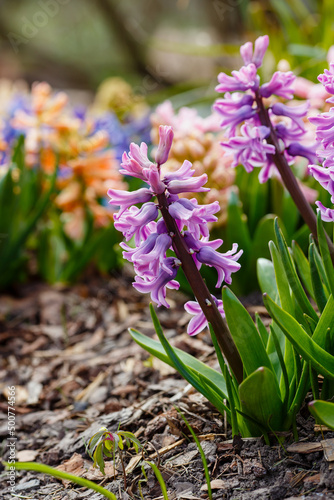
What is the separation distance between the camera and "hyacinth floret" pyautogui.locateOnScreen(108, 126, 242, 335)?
0.96 m

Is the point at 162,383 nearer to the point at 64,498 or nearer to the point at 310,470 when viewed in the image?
the point at 64,498

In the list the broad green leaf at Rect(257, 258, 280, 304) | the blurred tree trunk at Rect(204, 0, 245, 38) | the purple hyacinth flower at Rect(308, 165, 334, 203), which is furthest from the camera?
the blurred tree trunk at Rect(204, 0, 245, 38)

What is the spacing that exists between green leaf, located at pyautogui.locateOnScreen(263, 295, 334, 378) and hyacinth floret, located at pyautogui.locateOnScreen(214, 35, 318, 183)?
384 millimetres

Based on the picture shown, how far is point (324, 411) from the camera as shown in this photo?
91cm

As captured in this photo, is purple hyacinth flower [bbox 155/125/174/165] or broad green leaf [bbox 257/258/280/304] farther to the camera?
broad green leaf [bbox 257/258/280/304]

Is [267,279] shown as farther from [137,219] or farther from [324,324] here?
[137,219]

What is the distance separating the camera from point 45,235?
2.64m

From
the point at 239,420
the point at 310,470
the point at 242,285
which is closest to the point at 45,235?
the point at 242,285

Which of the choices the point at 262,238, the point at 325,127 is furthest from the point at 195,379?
the point at 262,238

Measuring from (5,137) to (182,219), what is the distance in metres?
2.29

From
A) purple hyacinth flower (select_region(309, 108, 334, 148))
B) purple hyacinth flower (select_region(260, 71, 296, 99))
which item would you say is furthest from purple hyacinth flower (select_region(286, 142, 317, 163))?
purple hyacinth flower (select_region(309, 108, 334, 148))

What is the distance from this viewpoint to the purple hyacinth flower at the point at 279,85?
1.16 m

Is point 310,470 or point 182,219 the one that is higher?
point 182,219

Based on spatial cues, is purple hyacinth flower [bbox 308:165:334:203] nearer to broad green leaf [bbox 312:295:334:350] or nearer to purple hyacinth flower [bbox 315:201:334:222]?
purple hyacinth flower [bbox 315:201:334:222]
